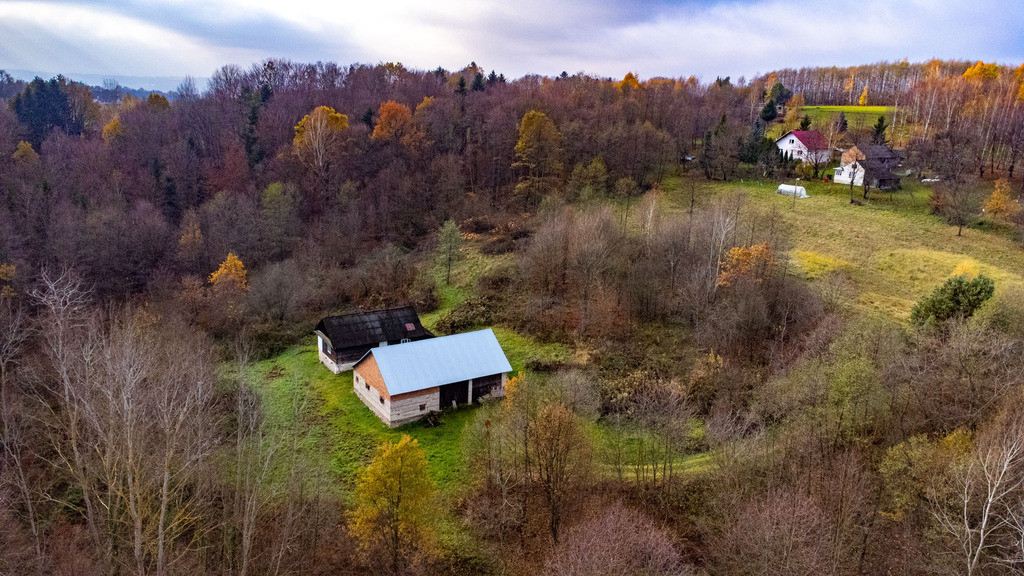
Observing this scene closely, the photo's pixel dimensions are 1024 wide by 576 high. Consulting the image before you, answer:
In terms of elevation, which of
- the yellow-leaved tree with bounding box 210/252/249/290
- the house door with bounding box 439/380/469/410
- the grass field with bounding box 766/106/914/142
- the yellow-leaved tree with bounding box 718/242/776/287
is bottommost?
the house door with bounding box 439/380/469/410

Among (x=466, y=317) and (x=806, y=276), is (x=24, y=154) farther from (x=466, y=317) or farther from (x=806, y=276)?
(x=806, y=276)

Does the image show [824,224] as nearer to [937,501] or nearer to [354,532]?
[937,501]

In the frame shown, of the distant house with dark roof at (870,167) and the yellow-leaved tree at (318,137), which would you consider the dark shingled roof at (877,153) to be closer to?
the distant house with dark roof at (870,167)

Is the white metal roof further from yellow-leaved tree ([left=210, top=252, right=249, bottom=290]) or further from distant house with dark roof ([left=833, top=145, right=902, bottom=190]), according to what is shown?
distant house with dark roof ([left=833, top=145, right=902, bottom=190])

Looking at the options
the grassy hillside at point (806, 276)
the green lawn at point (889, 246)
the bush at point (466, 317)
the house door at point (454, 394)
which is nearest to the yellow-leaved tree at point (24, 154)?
the grassy hillside at point (806, 276)

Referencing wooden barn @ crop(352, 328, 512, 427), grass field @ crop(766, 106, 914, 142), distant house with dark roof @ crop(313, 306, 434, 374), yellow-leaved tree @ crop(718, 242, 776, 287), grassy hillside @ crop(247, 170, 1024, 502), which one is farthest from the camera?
grass field @ crop(766, 106, 914, 142)

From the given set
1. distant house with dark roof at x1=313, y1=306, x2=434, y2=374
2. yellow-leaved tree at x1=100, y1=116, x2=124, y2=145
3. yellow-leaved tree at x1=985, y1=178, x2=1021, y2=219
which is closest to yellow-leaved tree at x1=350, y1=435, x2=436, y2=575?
distant house with dark roof at x1=313, y1=306, x2=434, y2=374

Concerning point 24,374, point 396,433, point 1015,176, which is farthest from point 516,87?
point 24,374
